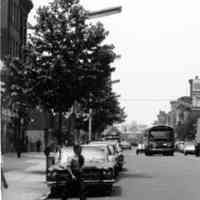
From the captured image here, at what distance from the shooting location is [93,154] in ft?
79.0

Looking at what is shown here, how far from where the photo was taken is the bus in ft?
230

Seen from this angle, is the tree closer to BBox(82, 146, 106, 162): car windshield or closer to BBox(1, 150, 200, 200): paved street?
BBox(1, 150, 200, 200): paved street

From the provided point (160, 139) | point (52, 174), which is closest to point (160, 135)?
point (160, 139)

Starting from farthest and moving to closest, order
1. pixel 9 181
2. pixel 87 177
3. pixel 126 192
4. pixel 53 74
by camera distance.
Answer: pixel 53 74, pixel 9 181, pixel 126 192, pixel 87 177

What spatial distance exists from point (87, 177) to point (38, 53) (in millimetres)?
10255

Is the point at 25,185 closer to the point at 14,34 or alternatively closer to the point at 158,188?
the point at 158,188

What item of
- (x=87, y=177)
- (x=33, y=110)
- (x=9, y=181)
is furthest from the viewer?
(x=33, y=110)

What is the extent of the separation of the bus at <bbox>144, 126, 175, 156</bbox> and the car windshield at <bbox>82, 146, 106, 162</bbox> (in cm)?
4573

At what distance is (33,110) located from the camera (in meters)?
33.2

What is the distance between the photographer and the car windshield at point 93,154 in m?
23.5

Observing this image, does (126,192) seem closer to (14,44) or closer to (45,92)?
(45,92)

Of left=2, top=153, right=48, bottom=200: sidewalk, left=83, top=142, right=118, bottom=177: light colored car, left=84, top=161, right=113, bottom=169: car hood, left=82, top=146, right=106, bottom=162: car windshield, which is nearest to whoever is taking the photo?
left=2, top=153, right=48, bottom=200: sidewalk

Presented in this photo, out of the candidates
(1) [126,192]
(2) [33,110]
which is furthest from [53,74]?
(1) [126,192]

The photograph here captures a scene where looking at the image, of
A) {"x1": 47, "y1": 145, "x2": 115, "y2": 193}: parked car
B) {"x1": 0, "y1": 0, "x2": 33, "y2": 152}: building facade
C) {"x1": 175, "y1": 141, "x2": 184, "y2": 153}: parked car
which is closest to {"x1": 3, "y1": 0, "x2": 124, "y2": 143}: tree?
{"x1": 47, "y1": 145, "x2": 115, "y2": 193}: parked car
